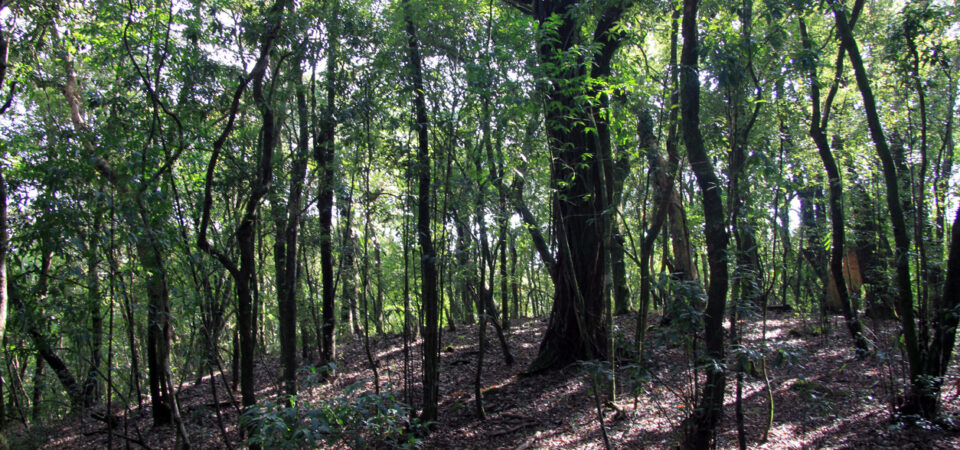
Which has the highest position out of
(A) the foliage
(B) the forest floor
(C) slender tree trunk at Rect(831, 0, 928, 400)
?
(C) slender tree trunk at Rect(831, 0, 928, 400)

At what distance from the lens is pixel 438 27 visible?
6793 mm

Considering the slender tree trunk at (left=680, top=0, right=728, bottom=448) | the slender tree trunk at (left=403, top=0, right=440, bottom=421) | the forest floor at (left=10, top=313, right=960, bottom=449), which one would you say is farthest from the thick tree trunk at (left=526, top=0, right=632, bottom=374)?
the slender tree trunk at (left=680, top=0, right=728, bottom=448)

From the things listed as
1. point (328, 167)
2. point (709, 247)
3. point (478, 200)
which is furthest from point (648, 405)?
point (328, 167)

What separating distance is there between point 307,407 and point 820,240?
1070 centimetres

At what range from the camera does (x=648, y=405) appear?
6566 millimetres

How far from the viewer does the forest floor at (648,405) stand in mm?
5238

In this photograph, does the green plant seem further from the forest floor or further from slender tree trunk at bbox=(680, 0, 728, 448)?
slender tree trunk at bbox=(680, 0, 728, 448)

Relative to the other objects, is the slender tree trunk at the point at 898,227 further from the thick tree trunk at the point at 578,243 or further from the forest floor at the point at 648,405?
the thick tree trunk at the point at 578,243

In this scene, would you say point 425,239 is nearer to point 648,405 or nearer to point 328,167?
point 328,167

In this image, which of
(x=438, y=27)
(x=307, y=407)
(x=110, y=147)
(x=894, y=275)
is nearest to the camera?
(x=307, y=407)

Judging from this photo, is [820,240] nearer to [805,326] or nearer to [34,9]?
[805,326]

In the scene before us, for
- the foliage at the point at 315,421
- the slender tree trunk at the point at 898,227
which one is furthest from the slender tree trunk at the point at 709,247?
the foliage at the point at 315,421

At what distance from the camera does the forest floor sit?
5.24m

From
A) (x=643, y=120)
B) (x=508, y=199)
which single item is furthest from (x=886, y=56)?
(x=508, y=199)
